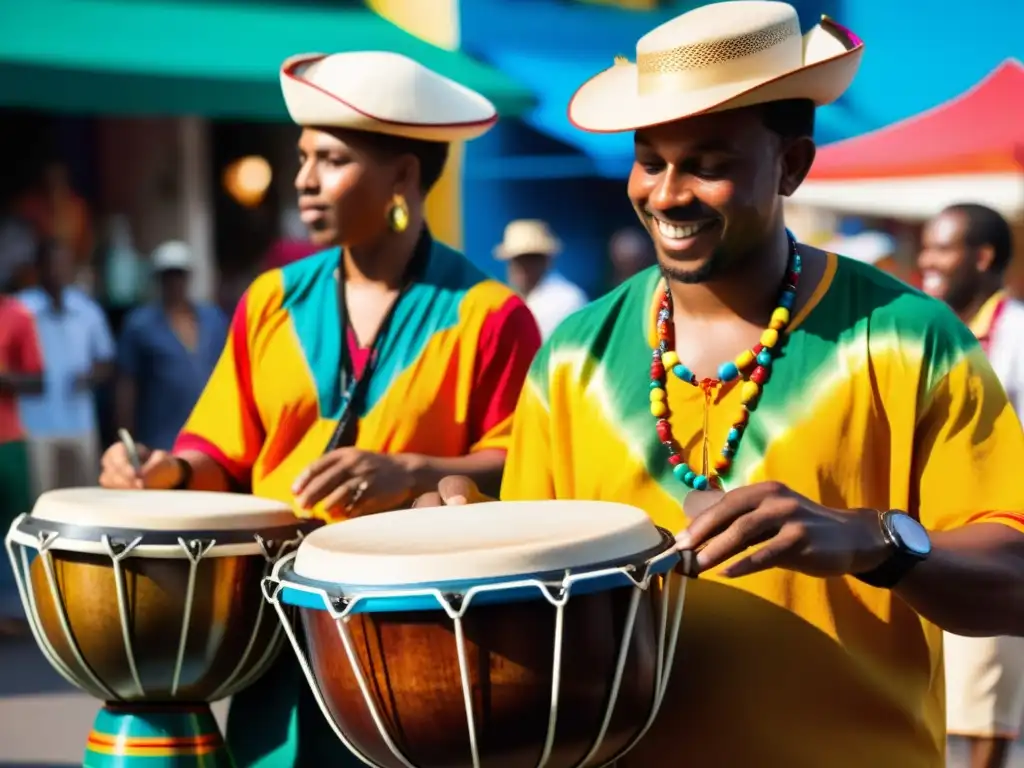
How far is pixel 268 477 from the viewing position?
3766mm

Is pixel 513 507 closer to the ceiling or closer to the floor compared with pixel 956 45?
closer to the floor

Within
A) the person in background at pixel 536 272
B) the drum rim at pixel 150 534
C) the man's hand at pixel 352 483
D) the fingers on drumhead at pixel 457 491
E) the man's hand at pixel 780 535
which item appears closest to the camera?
the man's hand at pixel 780 535

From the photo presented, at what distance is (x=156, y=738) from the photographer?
11.3ft

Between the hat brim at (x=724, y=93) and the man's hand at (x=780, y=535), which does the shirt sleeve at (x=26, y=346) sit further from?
the man's hand at (x=780, y=535)

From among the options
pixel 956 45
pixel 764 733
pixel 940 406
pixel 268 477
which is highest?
pixel 956 45

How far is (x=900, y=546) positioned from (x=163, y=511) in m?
1.50

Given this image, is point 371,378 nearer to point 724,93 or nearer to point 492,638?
point 724,93

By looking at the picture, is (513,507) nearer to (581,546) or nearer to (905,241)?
(581,546)

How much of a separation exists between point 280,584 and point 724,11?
3.61ft

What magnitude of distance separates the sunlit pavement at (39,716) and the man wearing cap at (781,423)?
389 centimetres

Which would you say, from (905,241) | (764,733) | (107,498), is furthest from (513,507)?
(905,241)

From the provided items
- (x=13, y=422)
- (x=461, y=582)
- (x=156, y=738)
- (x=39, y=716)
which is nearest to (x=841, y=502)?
(x=461, y=582)

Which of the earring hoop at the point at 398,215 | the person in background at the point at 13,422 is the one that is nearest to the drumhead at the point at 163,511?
the earring hoop at the point at 398,215

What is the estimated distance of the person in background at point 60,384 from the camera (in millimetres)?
9383
